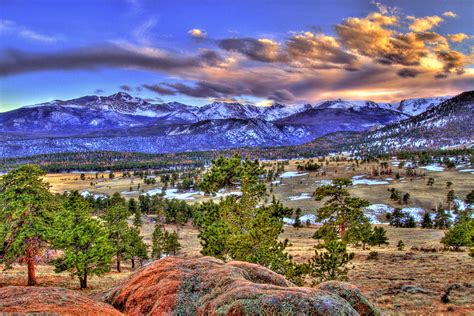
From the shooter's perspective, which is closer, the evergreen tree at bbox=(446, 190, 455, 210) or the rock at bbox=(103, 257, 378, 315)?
the rock at bbox=(103, 257, 378, 315)

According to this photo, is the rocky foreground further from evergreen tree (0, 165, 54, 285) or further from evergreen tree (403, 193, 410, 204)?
evergreen tree (403, 193, 410, 204)

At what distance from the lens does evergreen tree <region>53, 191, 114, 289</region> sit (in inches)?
1339

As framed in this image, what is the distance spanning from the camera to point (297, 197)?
175 m

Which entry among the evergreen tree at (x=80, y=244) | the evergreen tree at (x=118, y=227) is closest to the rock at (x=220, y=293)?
the evergreen tree at (x=80, y=244)

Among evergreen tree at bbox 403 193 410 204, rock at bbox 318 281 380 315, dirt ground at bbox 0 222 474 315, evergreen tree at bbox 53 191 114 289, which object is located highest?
rock at bbox 318 281 380 315

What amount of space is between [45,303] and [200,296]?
19.9ft

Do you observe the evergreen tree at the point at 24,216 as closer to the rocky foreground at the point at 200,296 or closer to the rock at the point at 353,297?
the rocky foreground at the point at 200,296

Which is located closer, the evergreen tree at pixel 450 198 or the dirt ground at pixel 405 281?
the dirt ground at pixel 405 281

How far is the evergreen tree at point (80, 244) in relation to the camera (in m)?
34.0

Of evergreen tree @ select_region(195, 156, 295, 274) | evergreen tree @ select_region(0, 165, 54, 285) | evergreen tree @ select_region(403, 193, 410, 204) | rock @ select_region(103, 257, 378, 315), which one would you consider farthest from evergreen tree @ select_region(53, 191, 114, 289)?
evergreen tree @ select_region(403, 193, 410, 204)

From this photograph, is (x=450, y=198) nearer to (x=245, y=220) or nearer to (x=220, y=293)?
(x=245, y=220)

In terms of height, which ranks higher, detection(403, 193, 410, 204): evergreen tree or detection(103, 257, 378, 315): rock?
detection(103, 257, 378, 315): rock

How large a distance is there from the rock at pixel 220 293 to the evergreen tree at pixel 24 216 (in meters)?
19.0

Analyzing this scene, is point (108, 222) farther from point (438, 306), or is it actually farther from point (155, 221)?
point (155, 221)
